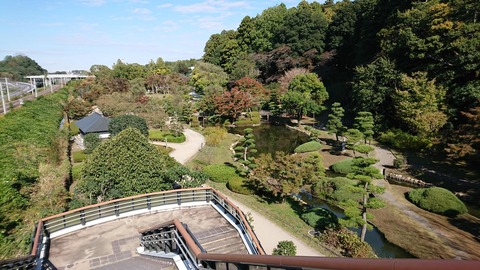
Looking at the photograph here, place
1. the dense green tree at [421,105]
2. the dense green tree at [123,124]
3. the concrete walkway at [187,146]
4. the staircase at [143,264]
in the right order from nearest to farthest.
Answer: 1. the staircase at [143,264]
2. the dense green tree at [421,105]
3. the concrete walkway at [187,146]
4. the dense green tree at [123,124]

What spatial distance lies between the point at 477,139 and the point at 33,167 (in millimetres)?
24220

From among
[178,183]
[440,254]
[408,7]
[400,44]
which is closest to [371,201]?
[440,254]

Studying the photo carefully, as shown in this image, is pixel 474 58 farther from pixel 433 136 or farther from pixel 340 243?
pixel 340 243

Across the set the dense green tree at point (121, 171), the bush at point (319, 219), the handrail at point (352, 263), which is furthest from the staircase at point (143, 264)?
the bush at point (319, 219)

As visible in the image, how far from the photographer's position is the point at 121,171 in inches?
513

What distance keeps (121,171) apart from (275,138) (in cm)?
1977

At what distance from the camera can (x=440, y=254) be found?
11.8 metres

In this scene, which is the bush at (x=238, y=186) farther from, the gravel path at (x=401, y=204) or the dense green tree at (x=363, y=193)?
the gravel path at (x=401, y=204)

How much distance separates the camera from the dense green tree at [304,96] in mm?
32594

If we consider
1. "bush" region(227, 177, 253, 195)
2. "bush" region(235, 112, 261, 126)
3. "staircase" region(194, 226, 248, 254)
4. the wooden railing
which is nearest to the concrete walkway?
"bush" region(227, 177, 253, 195)

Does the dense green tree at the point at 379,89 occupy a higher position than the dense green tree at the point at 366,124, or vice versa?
the dense green tree at the point at 379,89

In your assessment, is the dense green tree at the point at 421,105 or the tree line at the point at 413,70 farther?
the dense green tree at the point at 421,105

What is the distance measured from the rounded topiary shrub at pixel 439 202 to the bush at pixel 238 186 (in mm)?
9171

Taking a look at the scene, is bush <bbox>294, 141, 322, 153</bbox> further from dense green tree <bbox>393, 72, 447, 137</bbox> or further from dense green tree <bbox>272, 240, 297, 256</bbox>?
dense green tree <bbox>272, 240, 297, 256</bbox>
